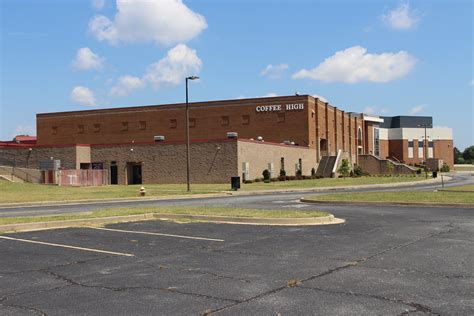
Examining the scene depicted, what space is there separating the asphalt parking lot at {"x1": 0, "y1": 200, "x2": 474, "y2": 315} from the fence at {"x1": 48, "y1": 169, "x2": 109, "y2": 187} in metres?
39.8

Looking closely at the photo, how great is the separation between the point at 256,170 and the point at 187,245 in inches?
1813

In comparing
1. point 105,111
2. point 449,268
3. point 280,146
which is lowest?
point 449,268

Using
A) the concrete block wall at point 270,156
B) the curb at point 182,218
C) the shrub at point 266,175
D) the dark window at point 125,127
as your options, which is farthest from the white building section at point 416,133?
the curb at point 182,218

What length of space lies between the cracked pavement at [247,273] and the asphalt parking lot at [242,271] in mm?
16

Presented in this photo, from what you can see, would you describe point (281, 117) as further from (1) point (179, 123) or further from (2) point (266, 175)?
(2) point (266, 175)

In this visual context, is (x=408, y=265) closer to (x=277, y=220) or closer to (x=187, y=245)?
(x=187, y=245)

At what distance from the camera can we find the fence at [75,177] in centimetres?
5206

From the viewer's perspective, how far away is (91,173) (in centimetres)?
5569

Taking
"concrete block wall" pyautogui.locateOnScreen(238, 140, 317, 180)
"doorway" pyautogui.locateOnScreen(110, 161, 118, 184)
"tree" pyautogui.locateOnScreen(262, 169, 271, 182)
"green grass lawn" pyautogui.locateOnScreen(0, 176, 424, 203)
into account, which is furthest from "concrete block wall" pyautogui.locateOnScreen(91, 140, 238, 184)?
"green grass lawn" pyautogui.locateOnScreen(0, 176, 424, 203)

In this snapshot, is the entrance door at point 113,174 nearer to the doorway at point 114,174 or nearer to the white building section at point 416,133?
the doorway at point 114,174

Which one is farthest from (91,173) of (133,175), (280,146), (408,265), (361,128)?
(361,128)

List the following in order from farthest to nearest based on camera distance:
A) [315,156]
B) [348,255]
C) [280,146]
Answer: [315,156] → [280,146] → [348,255]

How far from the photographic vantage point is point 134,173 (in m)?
58.8

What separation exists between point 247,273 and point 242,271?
0.57 ft
